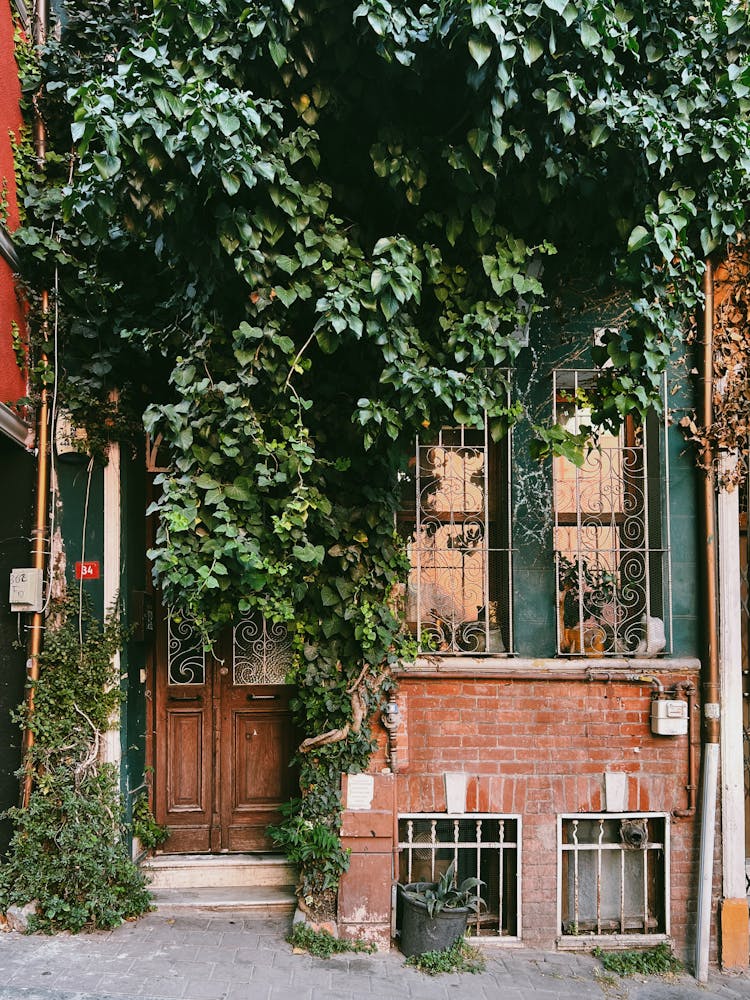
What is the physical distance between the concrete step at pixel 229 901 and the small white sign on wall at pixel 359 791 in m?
1.01

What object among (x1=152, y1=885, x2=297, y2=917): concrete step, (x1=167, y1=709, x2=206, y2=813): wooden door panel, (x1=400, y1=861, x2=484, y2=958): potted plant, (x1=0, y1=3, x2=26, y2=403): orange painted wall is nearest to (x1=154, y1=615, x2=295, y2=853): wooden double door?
(x1=167, y1=709, x2=206, y2=813): wooden door panel

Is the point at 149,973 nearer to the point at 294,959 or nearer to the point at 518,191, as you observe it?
the point at 294,959

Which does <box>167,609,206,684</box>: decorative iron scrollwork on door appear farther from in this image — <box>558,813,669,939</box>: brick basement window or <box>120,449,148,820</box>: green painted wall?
<box>558,813,669,939</box>: brick basement window

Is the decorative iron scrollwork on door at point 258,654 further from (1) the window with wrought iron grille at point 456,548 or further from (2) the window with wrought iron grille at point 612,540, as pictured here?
(2) the window with wrought iron grille at point 612,540

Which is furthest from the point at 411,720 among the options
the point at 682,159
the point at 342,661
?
the point at 682,159

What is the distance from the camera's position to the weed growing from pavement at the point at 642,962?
5105 mm

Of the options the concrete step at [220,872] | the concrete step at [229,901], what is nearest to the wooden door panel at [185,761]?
the concrete step at [220,872]

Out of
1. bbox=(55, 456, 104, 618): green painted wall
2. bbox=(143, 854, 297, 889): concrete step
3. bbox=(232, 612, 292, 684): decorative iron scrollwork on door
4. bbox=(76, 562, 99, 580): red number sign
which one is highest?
bbox=(55, 456, 104, 618): green painted wall

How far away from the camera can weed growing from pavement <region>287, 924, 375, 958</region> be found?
4992 millimetres

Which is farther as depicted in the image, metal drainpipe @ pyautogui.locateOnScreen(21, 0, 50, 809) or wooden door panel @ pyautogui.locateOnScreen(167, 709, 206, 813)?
wooden door panel @ pyautogui.locateOnScreen(167, 709, 206, 813)

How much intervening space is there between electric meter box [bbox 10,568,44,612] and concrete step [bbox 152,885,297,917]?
2.25 m

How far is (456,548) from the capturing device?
219 inches

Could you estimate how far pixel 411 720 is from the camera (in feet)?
17.6

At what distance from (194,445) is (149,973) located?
3133 millimetres
